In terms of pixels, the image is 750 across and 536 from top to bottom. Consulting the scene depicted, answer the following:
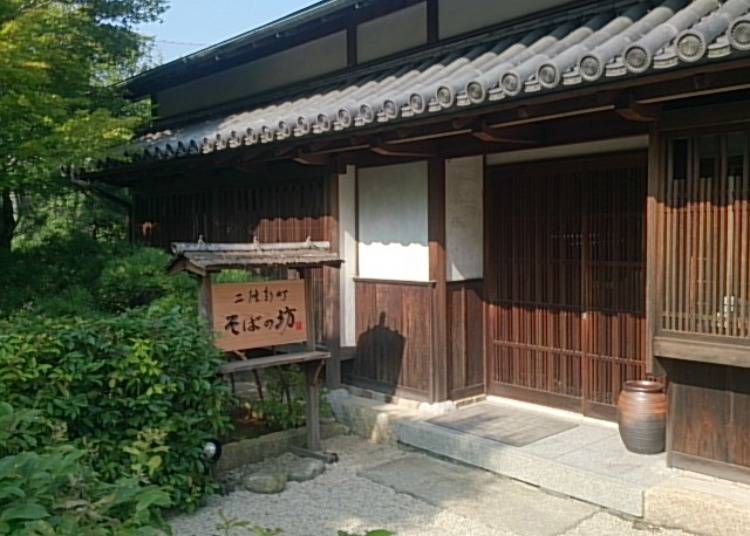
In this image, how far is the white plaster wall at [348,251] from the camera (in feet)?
→ 25.9

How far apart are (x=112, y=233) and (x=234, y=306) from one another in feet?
28.2

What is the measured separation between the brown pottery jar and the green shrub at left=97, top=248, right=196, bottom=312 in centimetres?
438

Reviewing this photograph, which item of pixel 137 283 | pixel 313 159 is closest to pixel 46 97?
pixel 137 283

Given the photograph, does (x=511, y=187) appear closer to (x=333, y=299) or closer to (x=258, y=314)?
(x=333, y=299)

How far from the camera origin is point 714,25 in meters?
3.73

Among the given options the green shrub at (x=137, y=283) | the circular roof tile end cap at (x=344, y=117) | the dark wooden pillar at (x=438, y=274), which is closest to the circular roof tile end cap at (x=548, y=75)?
the circular roof tile end cap at (x=344, y=117)

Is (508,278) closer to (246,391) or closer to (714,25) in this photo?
(246,391)

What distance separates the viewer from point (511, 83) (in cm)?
467

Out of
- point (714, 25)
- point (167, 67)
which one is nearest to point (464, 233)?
point (714, 25)

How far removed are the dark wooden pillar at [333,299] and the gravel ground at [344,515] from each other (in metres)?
1.95

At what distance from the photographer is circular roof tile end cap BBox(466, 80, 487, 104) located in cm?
486

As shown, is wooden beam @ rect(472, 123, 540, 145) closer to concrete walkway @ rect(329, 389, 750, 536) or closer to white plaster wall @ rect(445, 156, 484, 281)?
white plaster wall @ rect(445, 156, 484, 281)

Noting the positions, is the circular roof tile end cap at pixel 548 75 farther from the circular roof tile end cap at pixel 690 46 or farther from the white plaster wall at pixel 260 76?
the white plaster wall at pixel 260 76

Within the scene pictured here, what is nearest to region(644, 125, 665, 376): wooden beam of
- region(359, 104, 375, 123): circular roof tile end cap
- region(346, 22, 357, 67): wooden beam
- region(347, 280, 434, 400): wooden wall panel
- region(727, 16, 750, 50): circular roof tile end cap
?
region(727, 16, 750, 50): circular roof tile end cap
